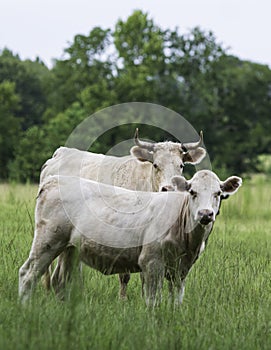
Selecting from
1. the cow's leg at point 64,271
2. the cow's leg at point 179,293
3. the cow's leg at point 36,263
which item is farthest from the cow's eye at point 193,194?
the cow's leg at point 64,271

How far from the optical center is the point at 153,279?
226 inches

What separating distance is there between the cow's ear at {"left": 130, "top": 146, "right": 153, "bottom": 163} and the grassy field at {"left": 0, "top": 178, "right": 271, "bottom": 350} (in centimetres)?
141

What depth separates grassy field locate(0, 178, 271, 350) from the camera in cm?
424

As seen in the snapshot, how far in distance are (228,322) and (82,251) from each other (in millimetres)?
1599

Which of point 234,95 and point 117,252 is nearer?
point 117,252

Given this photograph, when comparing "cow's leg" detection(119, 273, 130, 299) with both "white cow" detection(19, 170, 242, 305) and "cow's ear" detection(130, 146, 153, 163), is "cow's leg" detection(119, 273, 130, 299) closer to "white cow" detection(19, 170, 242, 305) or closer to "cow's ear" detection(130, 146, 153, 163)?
"white cow" detection(19, 170, 242, 305)

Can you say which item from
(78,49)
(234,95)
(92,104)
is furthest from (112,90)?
(234,95)

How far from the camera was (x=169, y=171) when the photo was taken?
7.75 m

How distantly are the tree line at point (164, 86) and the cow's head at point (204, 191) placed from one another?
3115cm

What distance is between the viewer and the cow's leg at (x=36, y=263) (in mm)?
5918

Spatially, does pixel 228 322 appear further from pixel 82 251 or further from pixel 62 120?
pixel 62 120

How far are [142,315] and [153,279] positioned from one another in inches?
25.1

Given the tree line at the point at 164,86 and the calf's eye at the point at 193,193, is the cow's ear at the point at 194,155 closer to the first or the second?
the calf's eye at the point at 193,193

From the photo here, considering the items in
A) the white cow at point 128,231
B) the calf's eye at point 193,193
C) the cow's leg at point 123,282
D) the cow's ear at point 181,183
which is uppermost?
the cow's ear at point 181,183
